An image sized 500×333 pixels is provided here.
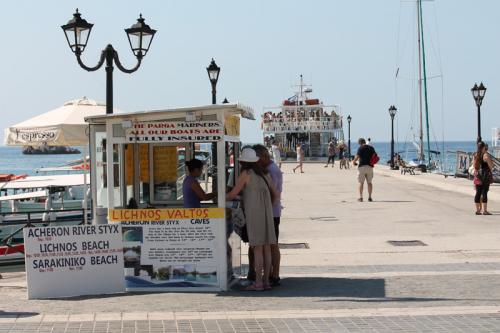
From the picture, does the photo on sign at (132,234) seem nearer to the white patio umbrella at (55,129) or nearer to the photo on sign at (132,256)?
the photo on sign at (132,256)

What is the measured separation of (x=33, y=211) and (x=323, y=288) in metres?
6.49

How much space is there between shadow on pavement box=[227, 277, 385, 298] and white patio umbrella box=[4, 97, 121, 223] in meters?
6.76

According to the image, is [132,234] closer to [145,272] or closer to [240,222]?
[145,272]

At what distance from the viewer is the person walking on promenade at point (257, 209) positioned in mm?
9383

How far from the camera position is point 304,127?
2579 inches

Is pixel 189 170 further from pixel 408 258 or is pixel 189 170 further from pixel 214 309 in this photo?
pixel 408 258

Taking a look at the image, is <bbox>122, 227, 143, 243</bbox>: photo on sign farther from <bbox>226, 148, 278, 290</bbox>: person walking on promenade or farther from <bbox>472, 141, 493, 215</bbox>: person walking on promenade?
<bbox>472, 141, 493, 215</bbox>: person walking on promenade

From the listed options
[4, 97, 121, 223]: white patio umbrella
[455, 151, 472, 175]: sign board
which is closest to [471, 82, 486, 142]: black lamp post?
[455, 151, 472, 175]: sign board

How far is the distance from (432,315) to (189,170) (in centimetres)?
343

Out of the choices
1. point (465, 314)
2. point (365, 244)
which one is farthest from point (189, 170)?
point (365, 244)

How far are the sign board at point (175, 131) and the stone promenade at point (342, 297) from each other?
5.84 feet

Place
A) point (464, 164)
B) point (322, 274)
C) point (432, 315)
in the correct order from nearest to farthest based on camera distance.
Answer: point (432, 315) < point (322, 274) < point (464, 164)

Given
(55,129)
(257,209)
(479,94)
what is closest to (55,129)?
(55,129)

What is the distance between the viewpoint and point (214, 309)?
8.41m
